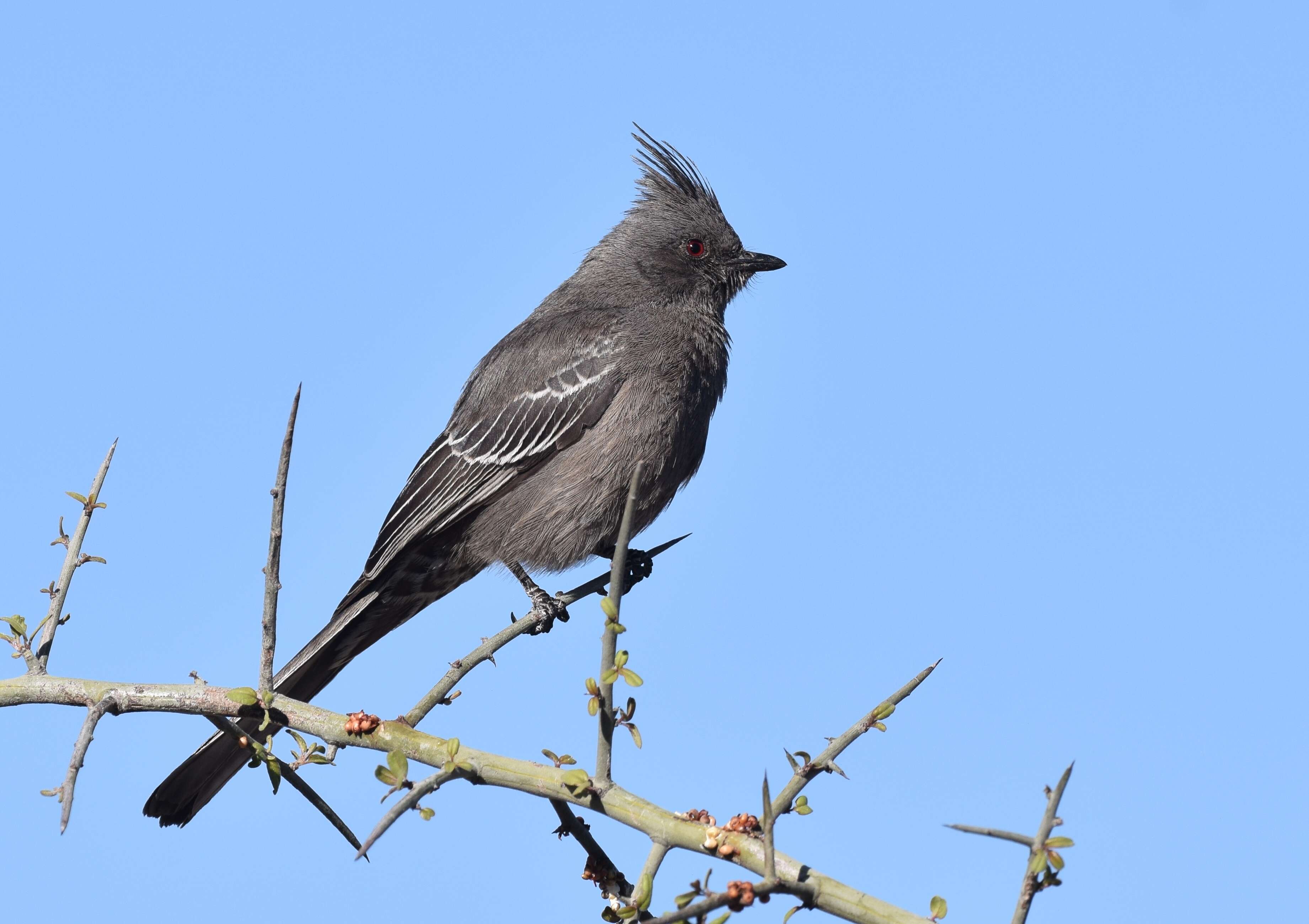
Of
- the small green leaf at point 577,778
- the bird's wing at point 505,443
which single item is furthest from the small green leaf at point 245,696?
the bird's wing at point 505,443

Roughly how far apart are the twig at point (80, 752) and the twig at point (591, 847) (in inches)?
55.7

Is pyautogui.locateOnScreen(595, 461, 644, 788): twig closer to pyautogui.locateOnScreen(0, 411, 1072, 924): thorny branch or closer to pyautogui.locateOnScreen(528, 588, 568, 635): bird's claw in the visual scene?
pyautogui.locateOnScreen(0, 411, 1072, 924): thorny branch

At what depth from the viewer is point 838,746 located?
3398mm

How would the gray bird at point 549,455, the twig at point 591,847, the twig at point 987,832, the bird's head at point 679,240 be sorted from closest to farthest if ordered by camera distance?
the twig at point 987,832 → the twig at point 591,847 → the gray bird at point 549,455 → the bird's head at point 679,240

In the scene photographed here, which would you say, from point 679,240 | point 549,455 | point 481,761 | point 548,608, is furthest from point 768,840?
point 679,240

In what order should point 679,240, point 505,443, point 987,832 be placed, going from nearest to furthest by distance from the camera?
point 987,832
point 505,443
point 679,240

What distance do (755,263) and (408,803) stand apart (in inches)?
283

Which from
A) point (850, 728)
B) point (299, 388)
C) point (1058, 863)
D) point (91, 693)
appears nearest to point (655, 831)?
point (850, 728)

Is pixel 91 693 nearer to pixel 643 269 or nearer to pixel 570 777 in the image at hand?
pixel 570 777

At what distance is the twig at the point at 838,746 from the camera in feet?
10.9

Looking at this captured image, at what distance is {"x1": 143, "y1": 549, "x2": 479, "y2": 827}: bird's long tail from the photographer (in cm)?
603

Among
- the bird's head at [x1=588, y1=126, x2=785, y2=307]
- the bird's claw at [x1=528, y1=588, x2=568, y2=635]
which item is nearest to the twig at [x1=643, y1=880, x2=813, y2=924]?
the bird's claw at [x1=528, y1=588, x2=568, y2=635]

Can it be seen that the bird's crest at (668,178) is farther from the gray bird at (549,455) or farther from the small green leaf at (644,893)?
the small green leaf at (644,893)

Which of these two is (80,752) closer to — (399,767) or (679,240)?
(399,767)
